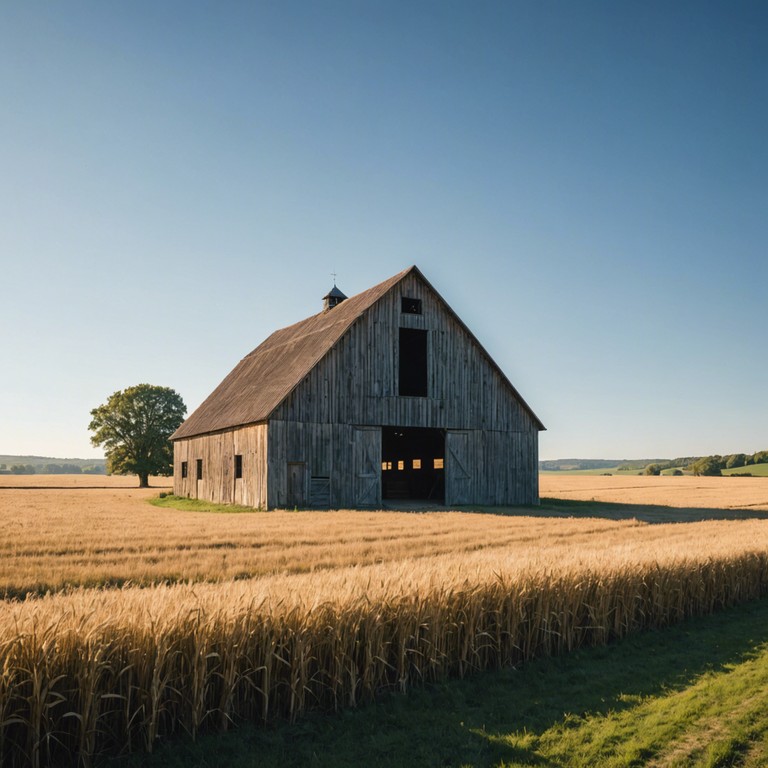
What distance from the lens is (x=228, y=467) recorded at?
106 feet

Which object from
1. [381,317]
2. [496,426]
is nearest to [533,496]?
[496,426]

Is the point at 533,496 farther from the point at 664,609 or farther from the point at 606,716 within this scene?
the point at 606,716

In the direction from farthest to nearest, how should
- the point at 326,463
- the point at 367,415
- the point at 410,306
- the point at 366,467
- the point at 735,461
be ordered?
the point at 735,461 < the point at 410,306 < the point at 367,415 < the point at 366,467 < the point at 326,463

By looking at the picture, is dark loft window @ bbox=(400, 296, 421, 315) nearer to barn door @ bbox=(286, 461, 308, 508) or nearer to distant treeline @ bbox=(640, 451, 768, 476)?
barn door @ bbox=(286, 461, 308, 508)

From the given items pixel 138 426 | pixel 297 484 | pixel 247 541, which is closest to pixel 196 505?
pixel 297 484

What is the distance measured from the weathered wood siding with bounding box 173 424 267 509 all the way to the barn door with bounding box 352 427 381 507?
13.0ft

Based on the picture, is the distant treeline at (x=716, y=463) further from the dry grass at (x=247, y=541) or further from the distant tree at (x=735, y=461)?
the dry grass at (x=247, y=541)

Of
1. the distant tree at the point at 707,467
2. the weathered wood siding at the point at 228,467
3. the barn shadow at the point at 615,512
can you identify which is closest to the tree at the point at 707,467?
the distant tree at the point at 707,467

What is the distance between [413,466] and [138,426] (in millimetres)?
34539

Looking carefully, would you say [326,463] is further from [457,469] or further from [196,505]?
[196,505]

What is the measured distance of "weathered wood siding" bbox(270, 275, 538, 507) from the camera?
28562 millimetres

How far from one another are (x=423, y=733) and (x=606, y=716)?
2.02 m

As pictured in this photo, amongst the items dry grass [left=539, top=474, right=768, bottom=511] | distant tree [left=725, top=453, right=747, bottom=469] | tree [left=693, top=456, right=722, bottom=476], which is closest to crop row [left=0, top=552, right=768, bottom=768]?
dry grass [left=539, top=474, right=768, bottom=511]

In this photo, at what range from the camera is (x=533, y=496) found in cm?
3378
